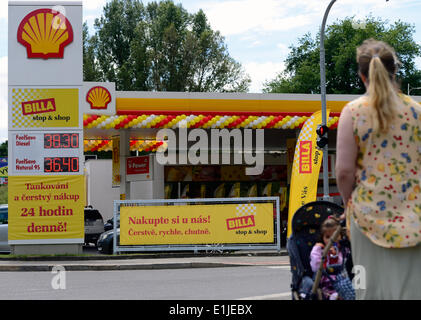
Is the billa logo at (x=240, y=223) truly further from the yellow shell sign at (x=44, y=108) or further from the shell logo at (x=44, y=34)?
the shell logo at (x=44, y=34)

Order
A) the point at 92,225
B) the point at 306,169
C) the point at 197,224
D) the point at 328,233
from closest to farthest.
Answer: the point at 328,233 < the point at 197,224 < the point at 306,169 < the point at 92,225

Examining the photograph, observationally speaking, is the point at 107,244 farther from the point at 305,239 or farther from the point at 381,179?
the point at 381,179

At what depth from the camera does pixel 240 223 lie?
19.7 meters

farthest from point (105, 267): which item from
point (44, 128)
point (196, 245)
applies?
point (44, 128)

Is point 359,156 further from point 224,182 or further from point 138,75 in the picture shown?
point 138,75

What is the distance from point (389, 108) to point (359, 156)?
30 cm

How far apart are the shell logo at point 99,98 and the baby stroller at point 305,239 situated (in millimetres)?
16830

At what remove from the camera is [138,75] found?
5888cm

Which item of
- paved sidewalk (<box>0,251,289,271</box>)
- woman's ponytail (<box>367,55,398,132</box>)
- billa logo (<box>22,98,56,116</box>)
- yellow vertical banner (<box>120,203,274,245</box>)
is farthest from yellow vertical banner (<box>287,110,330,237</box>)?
woman's ponytail (<box>367,55,398,132</box>)

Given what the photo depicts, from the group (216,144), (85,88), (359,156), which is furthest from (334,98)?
(359,156)

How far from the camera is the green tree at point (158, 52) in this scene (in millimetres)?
59125

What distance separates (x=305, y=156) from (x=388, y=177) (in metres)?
16.6

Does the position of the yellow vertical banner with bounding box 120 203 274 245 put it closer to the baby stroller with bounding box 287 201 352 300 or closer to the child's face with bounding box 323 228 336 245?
the baby stroller with bounding box 287 201 352 300

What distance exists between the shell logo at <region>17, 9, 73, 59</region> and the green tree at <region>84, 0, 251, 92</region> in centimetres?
3878
